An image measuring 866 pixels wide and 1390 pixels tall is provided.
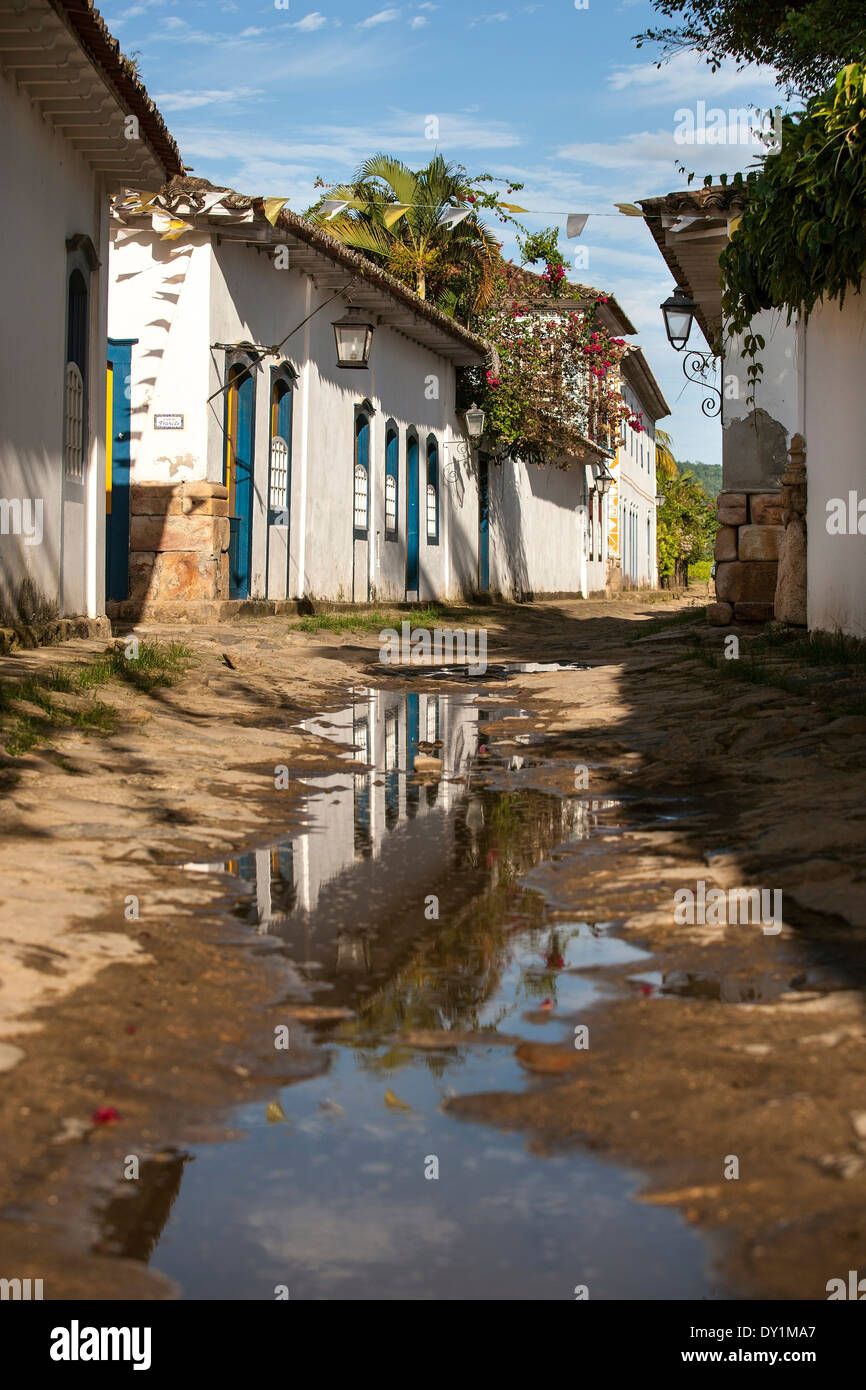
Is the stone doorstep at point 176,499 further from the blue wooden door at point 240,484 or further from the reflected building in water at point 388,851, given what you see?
the reflected building in water at point 388,851

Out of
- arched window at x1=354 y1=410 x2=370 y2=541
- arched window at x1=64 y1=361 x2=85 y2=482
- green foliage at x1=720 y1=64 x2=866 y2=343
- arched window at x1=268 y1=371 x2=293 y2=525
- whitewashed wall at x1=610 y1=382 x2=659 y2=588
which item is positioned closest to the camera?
green foliage at x1=720 y1=64 x2=866 y2=343

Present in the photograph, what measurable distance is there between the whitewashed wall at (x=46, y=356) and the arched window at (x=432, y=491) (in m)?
12.1

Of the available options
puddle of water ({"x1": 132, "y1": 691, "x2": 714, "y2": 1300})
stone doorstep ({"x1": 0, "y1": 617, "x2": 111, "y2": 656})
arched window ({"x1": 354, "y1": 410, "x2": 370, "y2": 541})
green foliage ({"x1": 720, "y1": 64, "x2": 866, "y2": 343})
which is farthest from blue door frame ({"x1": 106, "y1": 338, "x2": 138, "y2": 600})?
puddle of water ({"x1": 132, "y1": 691, "x2": 714, "y2": 1300})

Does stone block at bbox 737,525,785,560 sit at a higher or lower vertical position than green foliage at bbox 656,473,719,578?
lower

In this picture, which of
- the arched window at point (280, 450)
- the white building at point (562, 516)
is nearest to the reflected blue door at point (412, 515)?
the white building at point (562, 516)

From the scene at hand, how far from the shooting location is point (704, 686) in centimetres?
904

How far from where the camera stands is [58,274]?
10.3 meters

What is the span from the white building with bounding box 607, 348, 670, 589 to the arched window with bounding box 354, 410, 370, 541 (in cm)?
1867

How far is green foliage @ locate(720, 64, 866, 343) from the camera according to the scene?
799cm

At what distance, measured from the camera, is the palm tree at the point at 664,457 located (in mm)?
59478

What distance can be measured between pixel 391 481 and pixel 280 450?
4959 millimetres

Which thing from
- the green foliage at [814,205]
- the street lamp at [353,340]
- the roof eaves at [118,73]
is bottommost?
the green foliage at [814,205]

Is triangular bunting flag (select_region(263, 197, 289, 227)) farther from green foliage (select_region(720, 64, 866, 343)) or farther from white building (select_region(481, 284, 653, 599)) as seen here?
white building (select_region(481, 284, 653, 599))

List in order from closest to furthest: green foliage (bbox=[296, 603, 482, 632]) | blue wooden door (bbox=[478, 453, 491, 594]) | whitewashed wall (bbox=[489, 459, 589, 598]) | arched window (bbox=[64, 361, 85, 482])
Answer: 1. arched window (bbox=[64, 361, 85, 482])
2. green foliage (bbox=[296, 603, 482, 632])
3. blue wooden door (bbox=[478, 453, 491, 594])
4. whitewashed wall (bbox=[489, 459, 589, 598])
